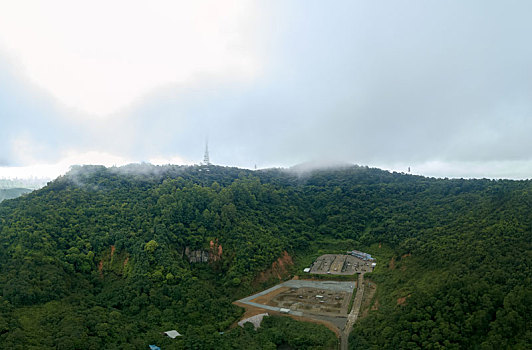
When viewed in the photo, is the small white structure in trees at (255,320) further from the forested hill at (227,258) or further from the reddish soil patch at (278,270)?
the reddish soil patch at (278,270)

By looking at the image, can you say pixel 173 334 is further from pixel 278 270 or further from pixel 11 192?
pixel 11 192

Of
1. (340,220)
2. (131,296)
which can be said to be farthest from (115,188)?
(340,220)

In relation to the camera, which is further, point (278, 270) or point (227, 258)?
point (278, 270)

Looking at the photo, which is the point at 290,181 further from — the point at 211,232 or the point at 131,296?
the point at 131,296

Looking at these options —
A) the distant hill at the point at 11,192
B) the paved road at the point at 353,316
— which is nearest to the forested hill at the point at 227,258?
the paved road at the point at 353,316

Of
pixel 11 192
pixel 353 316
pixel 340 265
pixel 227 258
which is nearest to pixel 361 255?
pixel 340 265

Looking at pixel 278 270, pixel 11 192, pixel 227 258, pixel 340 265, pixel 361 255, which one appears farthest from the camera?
pixel 11 192
